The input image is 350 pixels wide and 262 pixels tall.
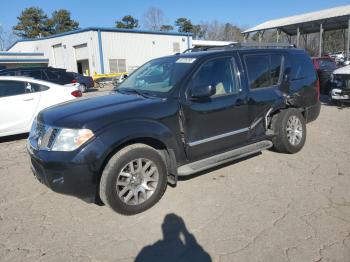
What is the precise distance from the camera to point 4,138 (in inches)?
324

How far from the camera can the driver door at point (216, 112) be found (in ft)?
14.3

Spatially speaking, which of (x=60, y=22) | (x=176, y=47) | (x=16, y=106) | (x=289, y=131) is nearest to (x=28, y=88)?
(x=16, y=106)

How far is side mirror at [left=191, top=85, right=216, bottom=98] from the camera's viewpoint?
423 centimetres

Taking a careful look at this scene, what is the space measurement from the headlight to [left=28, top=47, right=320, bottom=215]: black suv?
0.4 inches

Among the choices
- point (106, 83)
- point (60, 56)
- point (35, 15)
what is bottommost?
point (106, 83)

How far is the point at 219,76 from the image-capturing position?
4805mm

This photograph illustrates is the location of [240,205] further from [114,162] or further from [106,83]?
[106,83]

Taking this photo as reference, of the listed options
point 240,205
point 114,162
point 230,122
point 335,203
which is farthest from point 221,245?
point 230,122

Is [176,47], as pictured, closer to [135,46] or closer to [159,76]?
[135,46]

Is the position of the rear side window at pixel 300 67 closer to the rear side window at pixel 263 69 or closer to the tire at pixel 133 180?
the rear side window at pixel 263 69

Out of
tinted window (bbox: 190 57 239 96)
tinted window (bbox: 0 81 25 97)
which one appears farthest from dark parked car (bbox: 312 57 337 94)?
tinted window (bbox: 0 81 25 97)

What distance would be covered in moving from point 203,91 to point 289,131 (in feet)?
7.45

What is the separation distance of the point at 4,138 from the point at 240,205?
649cm

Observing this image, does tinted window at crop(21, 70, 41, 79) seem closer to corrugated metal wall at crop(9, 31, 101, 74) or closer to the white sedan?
the white sedan
